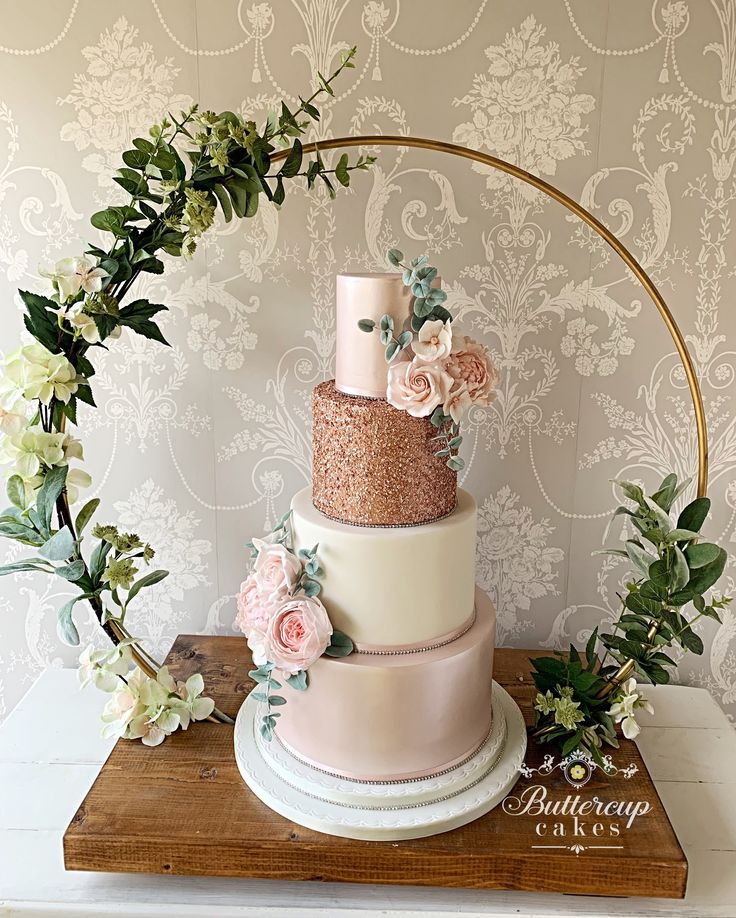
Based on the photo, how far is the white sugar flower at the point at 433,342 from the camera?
3.18 ft

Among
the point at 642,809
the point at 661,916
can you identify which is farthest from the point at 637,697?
the point at 661,916

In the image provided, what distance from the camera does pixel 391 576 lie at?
3.34ft

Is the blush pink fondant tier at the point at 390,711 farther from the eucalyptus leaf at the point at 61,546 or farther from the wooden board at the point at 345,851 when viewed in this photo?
the eucalyptus leaf at the point at 61,546

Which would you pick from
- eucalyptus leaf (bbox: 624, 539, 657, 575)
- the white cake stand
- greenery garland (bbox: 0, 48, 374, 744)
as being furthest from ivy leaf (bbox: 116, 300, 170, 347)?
eucalyptus leaf (bbox: 624, 539, 657, 575)

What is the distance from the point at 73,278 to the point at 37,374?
0.45ft

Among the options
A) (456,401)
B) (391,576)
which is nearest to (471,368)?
(456,401)

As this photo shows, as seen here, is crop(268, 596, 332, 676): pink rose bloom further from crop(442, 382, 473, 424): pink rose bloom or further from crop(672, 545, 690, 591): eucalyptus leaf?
crop(672, 545, 690, 591): eucalyptus leaf

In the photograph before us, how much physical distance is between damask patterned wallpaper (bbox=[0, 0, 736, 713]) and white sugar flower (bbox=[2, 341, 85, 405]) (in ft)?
1.10

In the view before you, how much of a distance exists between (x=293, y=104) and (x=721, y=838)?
126 cm

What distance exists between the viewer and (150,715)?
46.4 inches

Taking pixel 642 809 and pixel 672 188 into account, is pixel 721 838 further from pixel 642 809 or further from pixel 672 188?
pixel 672 188

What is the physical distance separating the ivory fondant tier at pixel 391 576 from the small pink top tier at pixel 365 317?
0.19m

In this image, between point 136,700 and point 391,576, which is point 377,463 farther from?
point 136,700

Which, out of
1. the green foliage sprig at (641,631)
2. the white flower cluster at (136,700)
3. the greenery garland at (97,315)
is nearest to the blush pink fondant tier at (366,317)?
the greenery garland at (97,315)
